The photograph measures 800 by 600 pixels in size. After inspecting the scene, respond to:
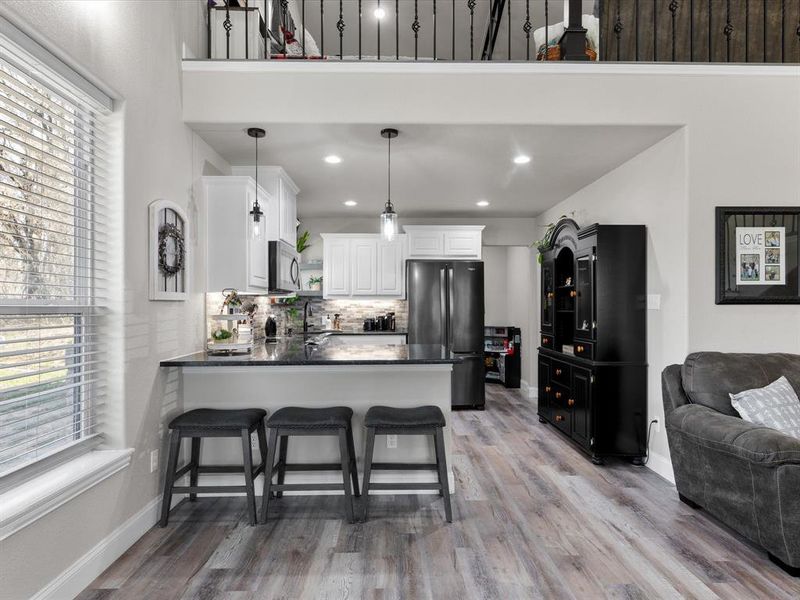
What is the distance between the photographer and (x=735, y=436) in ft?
7.84

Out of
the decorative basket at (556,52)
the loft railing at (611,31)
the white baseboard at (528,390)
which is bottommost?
the white baseboard at (528,390)

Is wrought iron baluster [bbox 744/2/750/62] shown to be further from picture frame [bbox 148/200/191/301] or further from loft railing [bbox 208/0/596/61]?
picture frame [bbox 148/200/191/301]

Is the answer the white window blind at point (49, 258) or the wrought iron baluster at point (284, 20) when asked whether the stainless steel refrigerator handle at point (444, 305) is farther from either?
the white window blind at point (49, 258)

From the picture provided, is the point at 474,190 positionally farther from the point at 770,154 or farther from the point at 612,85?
the point at 770,154

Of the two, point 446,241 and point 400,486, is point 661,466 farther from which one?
point 446,241

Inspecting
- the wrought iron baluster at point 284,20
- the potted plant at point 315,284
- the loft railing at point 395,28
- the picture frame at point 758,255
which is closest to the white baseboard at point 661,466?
the picture frame at point 758,255

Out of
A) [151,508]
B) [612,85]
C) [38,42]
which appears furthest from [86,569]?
[612,85]

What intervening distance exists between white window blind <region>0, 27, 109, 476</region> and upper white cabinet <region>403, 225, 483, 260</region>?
406 centimetres

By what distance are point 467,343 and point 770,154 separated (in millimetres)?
3518

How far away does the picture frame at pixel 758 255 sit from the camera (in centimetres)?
319

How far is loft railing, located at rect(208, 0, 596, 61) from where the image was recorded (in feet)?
11.1

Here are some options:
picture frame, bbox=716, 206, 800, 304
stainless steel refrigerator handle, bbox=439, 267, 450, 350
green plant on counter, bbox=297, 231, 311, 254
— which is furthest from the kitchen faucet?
picture frame, bbox=716, 206, 800, 304

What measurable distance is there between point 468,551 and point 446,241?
4199 mm

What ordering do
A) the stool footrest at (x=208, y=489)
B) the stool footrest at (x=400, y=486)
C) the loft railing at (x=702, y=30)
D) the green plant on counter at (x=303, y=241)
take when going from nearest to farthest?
1. the stool footrest at (x=208, y=489)
2. the stool footrest at (x=400, y=486)
3. the loft railing at (x=702, y=30)
4. the green plant on counter at (x=303, y=241)
